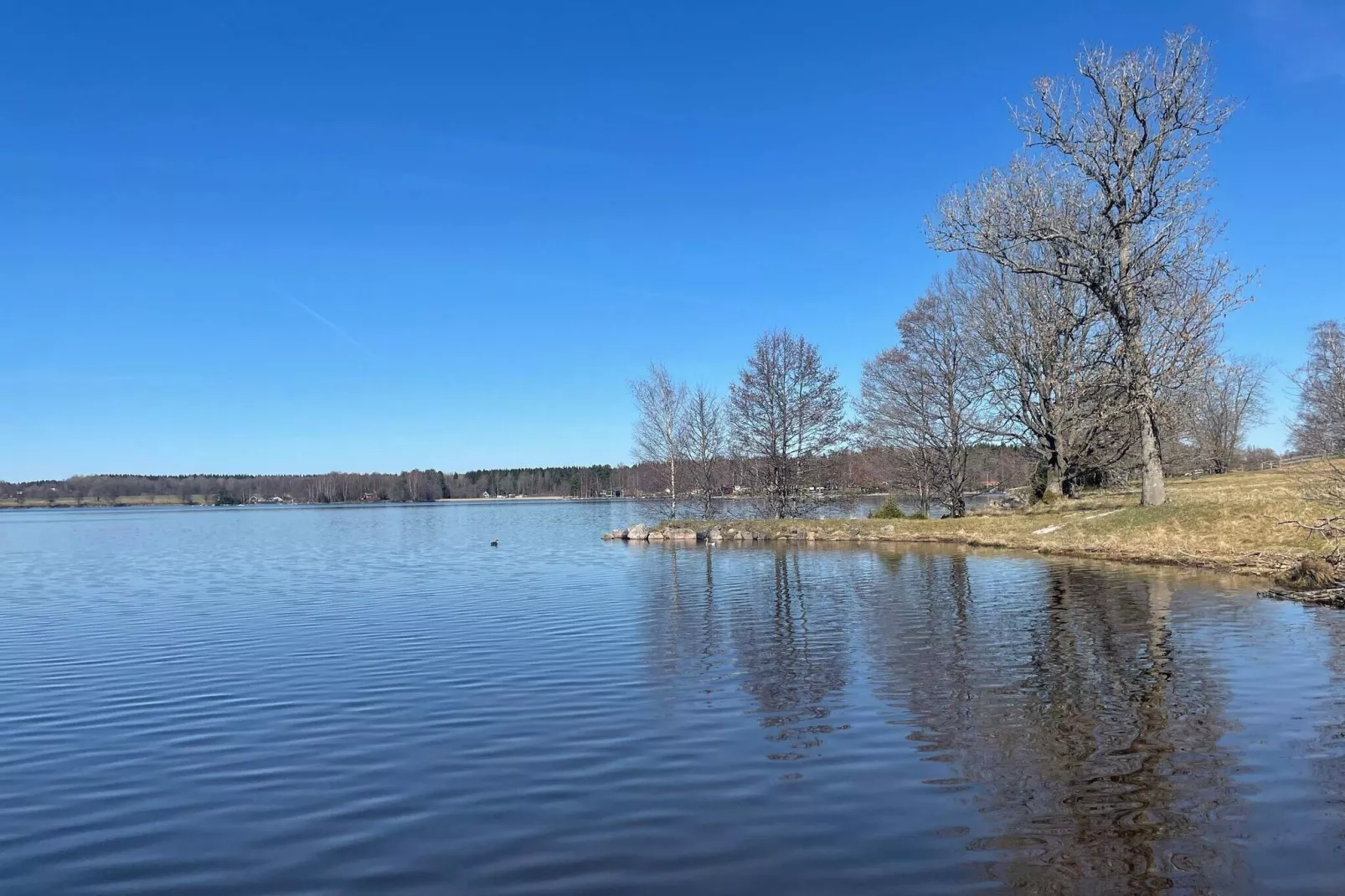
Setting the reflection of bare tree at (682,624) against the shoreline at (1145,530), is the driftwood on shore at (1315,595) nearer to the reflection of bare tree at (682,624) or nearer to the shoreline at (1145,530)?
the shoreline at (1145,530)

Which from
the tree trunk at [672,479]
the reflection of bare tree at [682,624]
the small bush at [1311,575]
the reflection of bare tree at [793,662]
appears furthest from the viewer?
the tree trunk at [672,479]

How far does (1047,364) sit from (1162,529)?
13.9 metres

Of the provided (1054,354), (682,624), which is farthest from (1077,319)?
(682,624)

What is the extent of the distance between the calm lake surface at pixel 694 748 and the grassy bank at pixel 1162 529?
4.75 m

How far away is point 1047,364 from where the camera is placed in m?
39.2

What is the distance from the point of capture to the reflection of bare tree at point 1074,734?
611 cm

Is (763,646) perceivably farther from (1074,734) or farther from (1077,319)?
(1077,319)

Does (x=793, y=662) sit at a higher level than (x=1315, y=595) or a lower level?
lower

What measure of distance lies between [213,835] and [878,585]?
18720 millimetres

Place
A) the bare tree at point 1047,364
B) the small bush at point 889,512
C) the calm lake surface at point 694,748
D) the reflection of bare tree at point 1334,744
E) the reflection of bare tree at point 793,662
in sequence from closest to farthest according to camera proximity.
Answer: the calm lake surface at point 694,748
the reflection of bare tree at point 1334,744
the reflection of bare tree at point 793,662
the bare tree at point 1047,364
the small bush at point 889,512

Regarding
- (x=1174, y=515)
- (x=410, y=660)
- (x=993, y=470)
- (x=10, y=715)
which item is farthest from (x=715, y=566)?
(x=993, y=470)

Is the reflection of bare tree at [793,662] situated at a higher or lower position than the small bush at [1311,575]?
lower

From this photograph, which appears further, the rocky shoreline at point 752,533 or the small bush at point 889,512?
the small bush at point 889,512

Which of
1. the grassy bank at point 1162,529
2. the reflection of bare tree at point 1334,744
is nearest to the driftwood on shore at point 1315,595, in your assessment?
the grassy bank at point 1162,529
